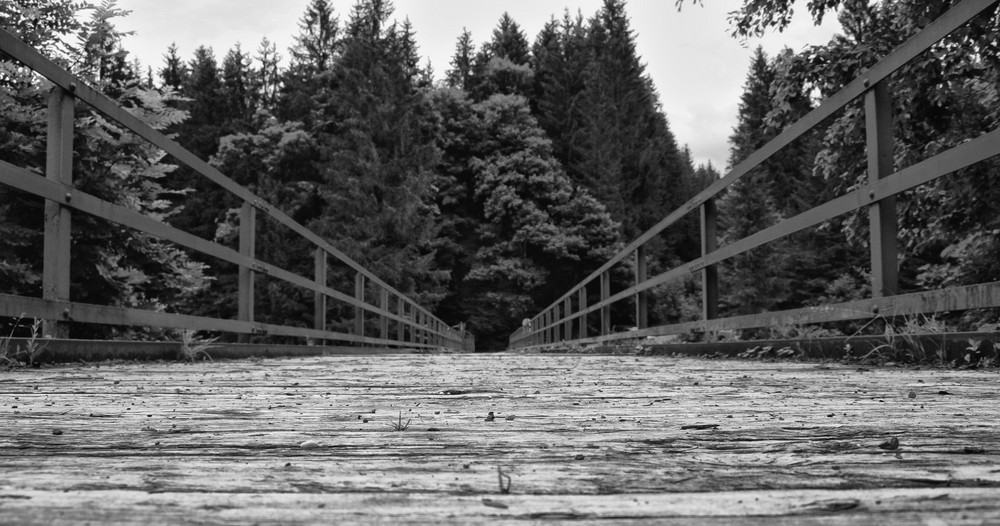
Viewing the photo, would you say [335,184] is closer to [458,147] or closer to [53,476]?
[458,147]

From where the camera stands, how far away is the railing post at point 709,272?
485 cm

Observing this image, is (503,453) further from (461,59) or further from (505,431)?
(461,59)

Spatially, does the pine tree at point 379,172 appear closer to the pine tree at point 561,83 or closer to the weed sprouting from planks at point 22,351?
the pine tree at point 561,83

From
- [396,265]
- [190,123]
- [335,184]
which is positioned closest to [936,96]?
[396,265]

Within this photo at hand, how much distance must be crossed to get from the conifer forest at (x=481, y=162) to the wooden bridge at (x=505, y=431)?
387 cm

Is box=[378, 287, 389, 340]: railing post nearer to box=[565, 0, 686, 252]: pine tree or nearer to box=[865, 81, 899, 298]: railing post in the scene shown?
box=[865, 81, 899, 298]: railing post

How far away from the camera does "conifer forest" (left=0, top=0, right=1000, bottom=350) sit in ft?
25.0

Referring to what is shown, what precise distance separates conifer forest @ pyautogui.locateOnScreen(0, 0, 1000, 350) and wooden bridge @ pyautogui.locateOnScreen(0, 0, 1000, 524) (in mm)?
3874

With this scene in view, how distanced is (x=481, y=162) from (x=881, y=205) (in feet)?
107

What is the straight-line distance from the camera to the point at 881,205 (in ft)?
9.89

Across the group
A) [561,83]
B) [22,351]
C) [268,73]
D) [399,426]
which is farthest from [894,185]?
[268,73]

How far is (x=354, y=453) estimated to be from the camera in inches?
47.8

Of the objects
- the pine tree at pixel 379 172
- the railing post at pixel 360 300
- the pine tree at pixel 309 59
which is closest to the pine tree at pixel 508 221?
the pine tree at pixel 379 172

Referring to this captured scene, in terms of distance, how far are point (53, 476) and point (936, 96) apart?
856cm
